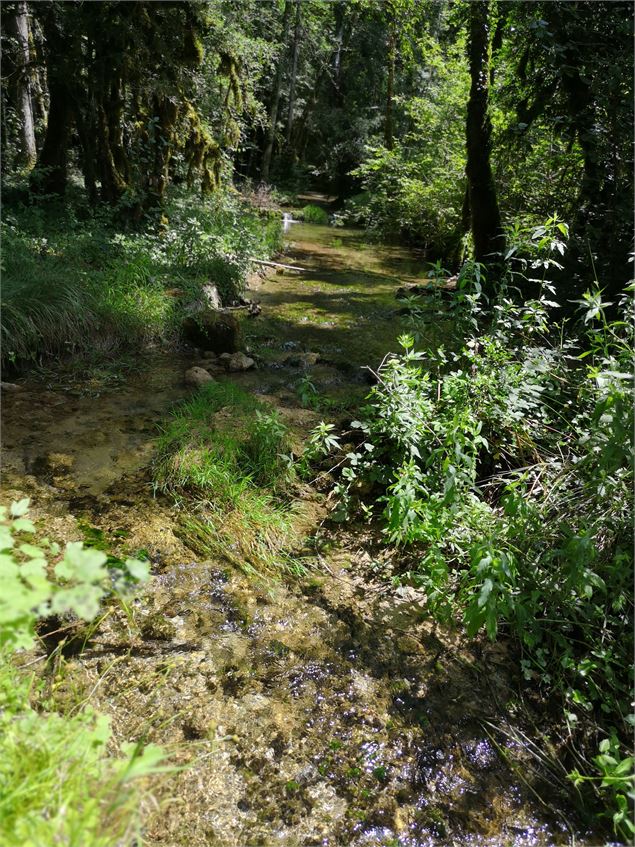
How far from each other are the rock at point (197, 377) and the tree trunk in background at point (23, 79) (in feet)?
23.6

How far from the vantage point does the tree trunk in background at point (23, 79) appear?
353 inches

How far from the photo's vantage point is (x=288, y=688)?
2533 millimetres

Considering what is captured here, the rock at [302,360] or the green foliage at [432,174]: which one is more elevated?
the green foliage at [432,174]

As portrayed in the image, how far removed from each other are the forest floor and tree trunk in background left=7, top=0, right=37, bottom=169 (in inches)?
325

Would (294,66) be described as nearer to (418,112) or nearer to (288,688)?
(418,112)

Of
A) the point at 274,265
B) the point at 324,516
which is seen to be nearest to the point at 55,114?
the point at 274,265

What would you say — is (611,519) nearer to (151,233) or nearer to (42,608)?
(42,608)

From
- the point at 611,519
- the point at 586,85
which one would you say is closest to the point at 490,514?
the point at 611,519

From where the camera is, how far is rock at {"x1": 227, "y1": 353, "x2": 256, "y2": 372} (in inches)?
236

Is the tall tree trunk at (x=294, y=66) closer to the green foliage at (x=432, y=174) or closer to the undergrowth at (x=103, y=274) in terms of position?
the green foliage at (x=432, y=174)

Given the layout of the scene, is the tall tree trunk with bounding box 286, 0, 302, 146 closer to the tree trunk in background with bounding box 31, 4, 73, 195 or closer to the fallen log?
the tree trunk in background with bounding box 31, 4, 73, 195

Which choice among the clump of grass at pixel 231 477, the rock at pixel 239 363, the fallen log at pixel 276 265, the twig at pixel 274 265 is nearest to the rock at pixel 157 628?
the clump of grass at pixel 231 477

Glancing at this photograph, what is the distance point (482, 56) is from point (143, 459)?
7361mm

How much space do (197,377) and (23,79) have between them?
27.0 feet
